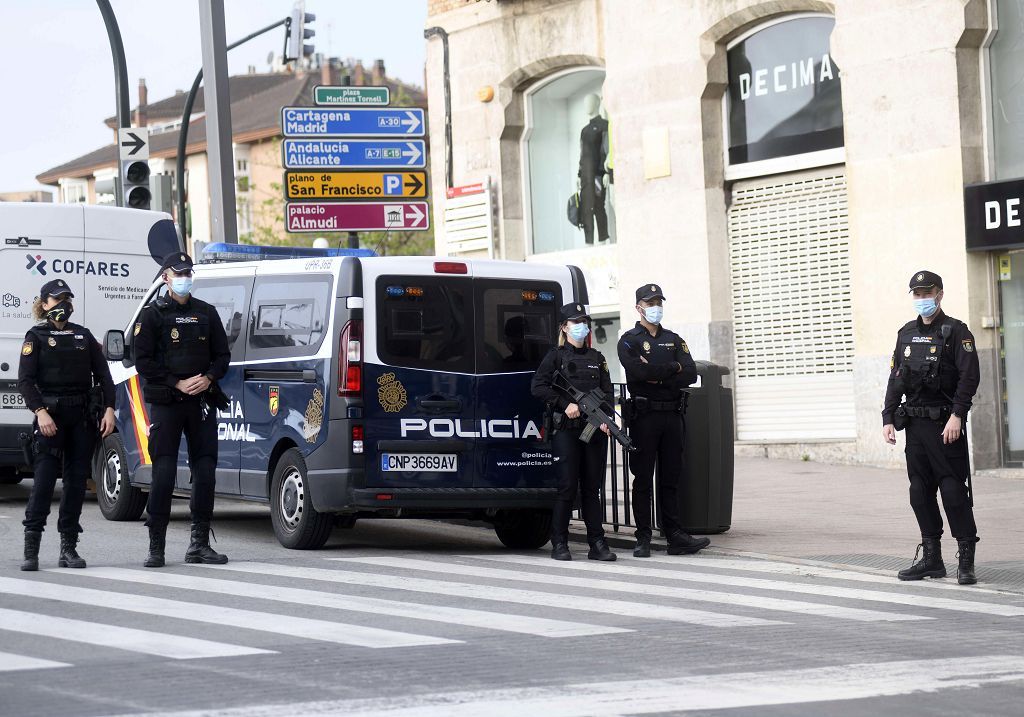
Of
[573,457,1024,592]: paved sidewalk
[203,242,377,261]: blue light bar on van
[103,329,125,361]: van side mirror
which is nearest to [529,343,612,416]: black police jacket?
[573,457,1024,592]: paved sidewalk

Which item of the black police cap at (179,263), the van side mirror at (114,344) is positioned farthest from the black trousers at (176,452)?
the van side mirror at (114,344)

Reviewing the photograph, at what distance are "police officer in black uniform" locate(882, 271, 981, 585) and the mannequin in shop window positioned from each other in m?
12.6

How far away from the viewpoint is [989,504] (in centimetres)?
1492

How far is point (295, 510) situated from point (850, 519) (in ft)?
15.8

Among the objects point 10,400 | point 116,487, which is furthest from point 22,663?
point 10,400

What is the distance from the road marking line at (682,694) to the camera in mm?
5973

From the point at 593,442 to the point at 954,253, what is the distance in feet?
24.5

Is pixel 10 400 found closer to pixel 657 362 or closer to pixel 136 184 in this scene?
pixel 136 184

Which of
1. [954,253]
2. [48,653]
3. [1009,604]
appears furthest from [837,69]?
[48,653]

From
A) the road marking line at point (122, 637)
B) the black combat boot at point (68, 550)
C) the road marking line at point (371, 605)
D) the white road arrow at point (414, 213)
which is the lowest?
the road marking line at point (371, 605)

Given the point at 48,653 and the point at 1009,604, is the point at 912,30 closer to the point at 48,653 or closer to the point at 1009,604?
the point at 1009,604

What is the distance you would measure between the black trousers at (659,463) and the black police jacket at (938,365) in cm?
175

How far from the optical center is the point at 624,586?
32.4ft

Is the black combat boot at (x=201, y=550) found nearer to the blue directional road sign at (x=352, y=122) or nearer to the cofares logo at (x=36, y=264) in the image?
the cofares logo at (x=36, y=264)
